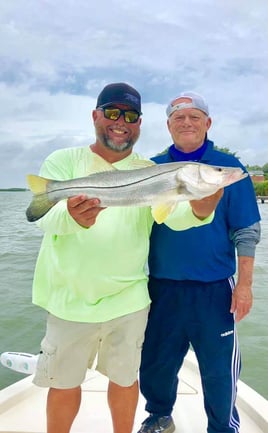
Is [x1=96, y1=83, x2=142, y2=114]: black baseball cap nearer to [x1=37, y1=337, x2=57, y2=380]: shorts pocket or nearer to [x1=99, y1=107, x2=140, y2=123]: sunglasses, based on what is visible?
[x1=99, y1=107, x2=140, y2=123]: sunglasses

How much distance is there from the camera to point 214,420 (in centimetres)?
296

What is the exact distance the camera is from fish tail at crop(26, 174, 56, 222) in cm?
232

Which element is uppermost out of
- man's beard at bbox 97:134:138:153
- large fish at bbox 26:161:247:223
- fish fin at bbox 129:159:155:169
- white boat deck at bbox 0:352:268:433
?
man's beard at bbox 97:134:138:153

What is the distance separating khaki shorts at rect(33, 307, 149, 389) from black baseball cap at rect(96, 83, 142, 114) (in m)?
1.23

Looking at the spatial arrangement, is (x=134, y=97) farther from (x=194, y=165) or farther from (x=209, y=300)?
(x=209, y=300)

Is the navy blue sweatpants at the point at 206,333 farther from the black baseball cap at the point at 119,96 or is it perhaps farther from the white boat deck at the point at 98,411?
the black baseball cap at the point at 119,96

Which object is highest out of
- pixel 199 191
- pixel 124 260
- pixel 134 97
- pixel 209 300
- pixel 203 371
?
pixel 134 97

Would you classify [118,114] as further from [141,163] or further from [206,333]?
[206,333]

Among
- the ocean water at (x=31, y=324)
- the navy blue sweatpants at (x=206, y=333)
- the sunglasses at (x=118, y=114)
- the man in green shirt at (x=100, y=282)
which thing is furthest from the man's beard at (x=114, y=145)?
the ocean water at (x=31, y=324)

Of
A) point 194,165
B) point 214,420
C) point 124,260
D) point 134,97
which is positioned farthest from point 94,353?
point 134,97

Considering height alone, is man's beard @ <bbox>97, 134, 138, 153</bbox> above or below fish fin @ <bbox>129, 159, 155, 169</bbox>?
above

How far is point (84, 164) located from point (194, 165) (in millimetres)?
762

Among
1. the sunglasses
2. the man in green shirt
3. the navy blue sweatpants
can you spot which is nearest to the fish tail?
the man in green shirt

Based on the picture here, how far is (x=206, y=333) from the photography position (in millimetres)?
2885
